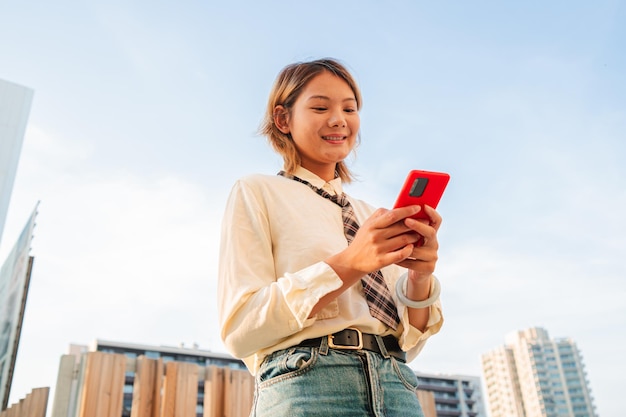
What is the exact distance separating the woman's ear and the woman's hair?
1cm

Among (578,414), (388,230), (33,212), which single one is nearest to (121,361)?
(388,230)

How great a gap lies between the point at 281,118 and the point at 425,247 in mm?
688

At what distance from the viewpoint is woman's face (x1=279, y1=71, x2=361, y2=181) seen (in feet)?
4.86

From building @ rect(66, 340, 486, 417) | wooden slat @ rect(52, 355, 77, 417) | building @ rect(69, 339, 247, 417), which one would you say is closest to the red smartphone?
wooden slat @ rect(52, 355, 77, 417)

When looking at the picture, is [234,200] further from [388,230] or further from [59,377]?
[59,377]

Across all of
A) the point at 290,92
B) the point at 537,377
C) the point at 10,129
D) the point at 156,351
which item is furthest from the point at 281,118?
the point at 537,377

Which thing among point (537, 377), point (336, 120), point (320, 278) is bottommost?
point (320, 278)

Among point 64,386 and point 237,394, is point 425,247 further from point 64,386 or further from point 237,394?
point 64,386

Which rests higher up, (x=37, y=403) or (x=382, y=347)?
(x=37, y=403)

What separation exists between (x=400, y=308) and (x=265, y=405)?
42cm

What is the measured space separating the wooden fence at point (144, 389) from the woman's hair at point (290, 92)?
170 centimetres

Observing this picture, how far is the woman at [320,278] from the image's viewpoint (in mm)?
1044

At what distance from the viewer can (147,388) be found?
115 inches

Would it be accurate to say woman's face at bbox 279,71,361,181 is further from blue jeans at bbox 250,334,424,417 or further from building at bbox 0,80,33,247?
building at bbox 0,80,33,247
